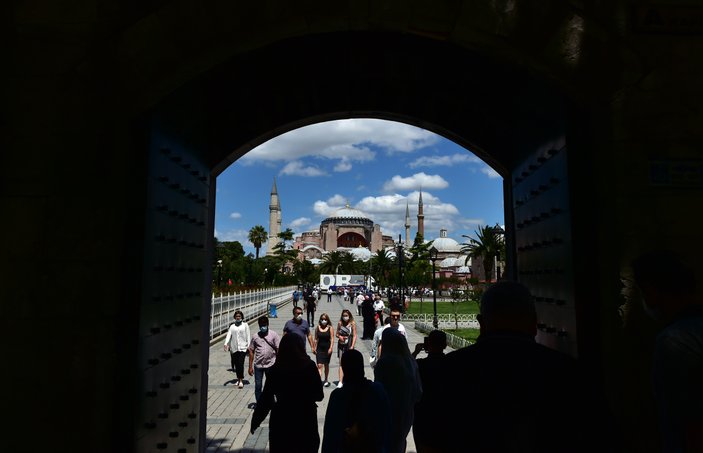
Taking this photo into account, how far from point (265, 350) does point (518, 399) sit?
22.5ft

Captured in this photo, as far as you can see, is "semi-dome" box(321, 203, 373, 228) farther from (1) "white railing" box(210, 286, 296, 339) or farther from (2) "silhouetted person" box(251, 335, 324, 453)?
(2) "silhouetted person" box(251, 335, 324, 453)

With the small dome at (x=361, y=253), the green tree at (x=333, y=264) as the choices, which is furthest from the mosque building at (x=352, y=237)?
the green tree at (x=333, y=264)

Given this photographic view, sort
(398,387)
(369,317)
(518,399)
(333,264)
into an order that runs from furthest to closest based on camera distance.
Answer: (333,264), (369,317), (398,387), (518,399)

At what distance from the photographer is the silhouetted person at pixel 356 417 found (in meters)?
3.12

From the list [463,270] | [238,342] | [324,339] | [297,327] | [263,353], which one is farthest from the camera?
[463,270]

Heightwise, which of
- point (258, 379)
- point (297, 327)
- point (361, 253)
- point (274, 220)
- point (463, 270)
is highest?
point (274, 220)

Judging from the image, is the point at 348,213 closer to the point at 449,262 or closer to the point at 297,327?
the point at 449,262

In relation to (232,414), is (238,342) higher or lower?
higher

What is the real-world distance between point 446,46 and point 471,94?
58 centimetres

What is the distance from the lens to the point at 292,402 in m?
3.72

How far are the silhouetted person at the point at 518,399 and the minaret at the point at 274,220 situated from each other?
11208 cm

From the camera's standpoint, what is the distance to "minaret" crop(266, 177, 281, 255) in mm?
113375

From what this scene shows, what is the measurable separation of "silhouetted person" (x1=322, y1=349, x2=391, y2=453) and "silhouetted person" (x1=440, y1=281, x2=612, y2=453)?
1.67 meters

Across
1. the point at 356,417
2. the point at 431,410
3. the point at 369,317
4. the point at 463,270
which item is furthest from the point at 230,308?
the point at 463,270
